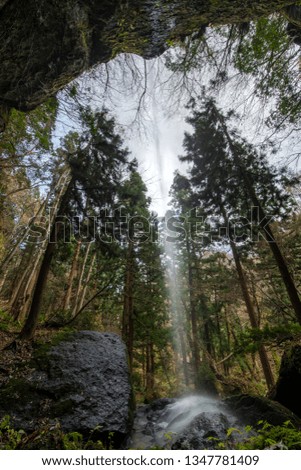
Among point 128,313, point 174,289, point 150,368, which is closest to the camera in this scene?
point 128,313

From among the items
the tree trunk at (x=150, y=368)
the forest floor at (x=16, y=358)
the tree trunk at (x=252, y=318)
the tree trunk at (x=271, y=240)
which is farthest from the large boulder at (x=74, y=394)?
the tree trunk at (x=150, y=368)

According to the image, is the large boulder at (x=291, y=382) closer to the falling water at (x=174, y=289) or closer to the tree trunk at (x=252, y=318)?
the tree trunk at (x=252, y=318)

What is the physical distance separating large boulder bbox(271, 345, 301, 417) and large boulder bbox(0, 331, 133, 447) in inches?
162

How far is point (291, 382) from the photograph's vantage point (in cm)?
616

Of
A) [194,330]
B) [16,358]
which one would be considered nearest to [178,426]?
[16,358]

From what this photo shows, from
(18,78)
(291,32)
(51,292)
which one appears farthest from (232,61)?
(51,292)

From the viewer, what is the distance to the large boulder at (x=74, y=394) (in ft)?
16.7

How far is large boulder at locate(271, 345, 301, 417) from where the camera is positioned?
598cm

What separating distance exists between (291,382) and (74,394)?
546 cm

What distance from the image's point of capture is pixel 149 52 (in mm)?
6828

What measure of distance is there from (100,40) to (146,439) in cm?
1083

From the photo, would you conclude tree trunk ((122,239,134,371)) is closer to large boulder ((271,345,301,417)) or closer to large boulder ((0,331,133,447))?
large boulder ((0,331,133,447))

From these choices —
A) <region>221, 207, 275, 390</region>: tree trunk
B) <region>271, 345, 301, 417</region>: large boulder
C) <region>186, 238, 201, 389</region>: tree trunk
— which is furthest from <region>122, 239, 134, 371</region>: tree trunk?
<region>271, 345, 301, 417</region>: large boulder

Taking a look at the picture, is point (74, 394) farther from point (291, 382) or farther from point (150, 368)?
point (150, 368)
